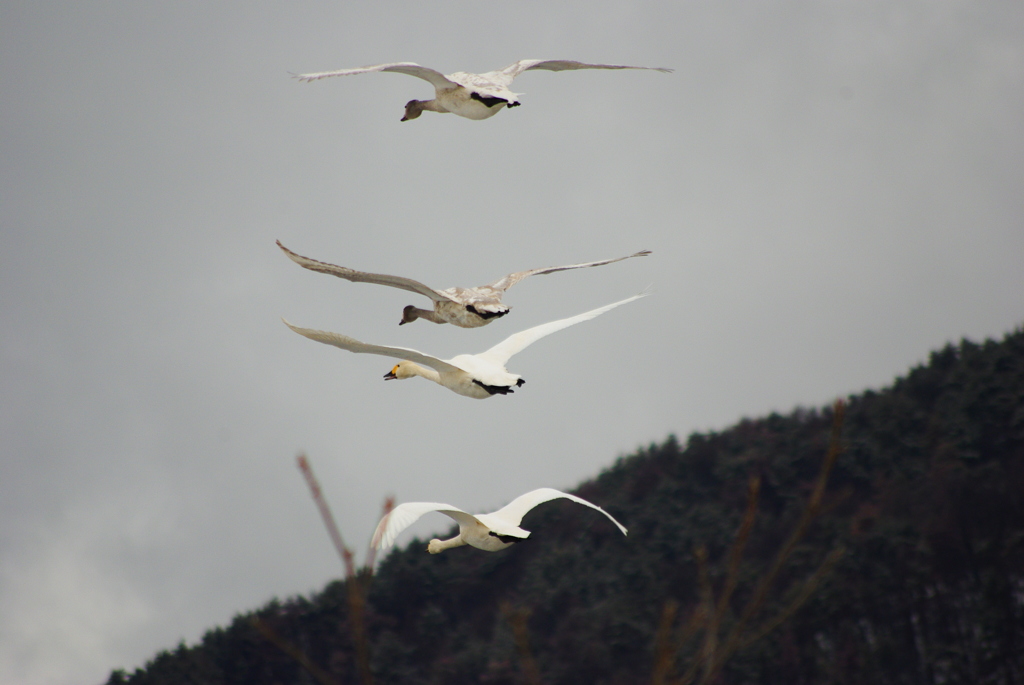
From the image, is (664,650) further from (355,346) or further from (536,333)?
(536,333)

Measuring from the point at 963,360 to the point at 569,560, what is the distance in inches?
501

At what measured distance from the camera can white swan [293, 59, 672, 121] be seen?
29.4ft

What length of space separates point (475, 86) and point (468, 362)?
2285mm

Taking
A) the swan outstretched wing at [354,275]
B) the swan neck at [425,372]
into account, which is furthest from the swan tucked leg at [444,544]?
the swan outstretched wing at [354,275]

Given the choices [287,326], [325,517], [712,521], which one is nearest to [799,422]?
[712,521]

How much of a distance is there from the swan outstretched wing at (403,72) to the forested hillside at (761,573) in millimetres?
13354

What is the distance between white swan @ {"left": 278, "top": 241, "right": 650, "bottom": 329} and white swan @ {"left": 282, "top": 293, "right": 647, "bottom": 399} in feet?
1.16

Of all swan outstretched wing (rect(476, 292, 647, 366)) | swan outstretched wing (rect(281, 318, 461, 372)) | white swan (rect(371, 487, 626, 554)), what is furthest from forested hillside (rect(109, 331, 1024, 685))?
swan outstretched wing (rect(281, 318, 461, 372))

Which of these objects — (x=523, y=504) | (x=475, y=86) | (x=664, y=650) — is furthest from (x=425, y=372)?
(x=664, y=650)

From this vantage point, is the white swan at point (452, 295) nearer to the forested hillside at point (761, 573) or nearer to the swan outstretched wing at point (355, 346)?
the swan outstretched wing at point (355, 346)

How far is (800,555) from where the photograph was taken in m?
27.8

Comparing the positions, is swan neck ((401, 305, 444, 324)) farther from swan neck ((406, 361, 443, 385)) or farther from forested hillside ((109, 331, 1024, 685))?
forested hillside ((109, 331, 1024, 685))

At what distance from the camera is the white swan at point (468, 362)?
736 cm

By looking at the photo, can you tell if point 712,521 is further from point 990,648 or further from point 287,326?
point 287,326
